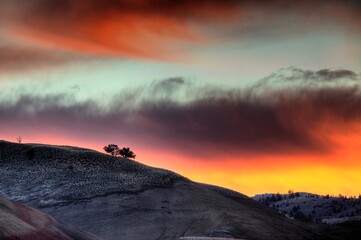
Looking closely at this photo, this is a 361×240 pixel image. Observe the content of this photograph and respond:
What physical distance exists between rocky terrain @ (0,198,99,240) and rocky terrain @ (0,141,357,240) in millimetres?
27626

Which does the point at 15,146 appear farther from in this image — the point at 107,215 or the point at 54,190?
the point at 107,215

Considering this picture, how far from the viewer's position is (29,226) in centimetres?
3556

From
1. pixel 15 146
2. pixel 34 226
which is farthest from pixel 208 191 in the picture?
pixel 34 226

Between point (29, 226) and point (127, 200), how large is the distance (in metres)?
58.0

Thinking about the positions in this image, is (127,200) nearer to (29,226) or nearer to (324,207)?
(29,226)

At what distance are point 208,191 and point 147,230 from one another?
29.6 metres

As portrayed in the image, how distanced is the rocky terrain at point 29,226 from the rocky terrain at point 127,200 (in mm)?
27626

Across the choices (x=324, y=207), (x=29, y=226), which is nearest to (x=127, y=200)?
(x=29, y=226)

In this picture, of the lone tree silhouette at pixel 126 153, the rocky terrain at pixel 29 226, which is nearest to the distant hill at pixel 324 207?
the lone tree silhouette at pixel 126 153

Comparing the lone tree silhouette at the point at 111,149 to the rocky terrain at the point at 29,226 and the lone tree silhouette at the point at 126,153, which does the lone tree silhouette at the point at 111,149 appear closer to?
the lone tree silhouette at the point at 126,153

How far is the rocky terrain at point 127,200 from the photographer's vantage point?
81062 millimetres

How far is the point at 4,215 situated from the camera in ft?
112

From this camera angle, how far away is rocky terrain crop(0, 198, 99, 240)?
32.0m

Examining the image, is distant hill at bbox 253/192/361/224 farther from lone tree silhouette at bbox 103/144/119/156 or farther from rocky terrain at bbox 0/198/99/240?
rocky terrain at bbox 0/198/99/240
